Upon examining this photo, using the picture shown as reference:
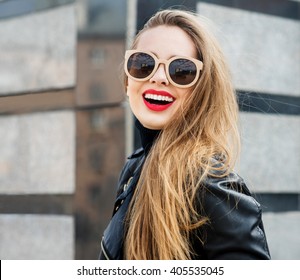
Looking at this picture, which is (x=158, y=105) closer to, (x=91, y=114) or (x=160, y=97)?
(x=160, y=97)

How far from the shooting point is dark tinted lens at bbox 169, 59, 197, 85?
1.18 metres

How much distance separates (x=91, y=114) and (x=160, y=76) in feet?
8.57

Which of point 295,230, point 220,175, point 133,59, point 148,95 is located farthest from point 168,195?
point 295,230

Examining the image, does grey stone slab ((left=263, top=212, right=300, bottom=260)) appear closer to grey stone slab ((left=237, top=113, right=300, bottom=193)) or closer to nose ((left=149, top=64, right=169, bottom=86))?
grey stone slab ((left=237, top=113, right=300, bottom=193))

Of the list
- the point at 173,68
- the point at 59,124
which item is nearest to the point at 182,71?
the point at 173,68

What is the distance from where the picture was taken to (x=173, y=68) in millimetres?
1190

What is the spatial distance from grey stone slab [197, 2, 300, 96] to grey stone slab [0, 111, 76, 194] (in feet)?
3.92

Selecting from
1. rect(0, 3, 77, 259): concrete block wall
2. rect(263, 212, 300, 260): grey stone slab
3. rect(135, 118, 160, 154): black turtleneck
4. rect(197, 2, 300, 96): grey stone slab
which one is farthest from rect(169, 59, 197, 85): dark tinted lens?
rect(263, 212, 300, 260): grey stone slab

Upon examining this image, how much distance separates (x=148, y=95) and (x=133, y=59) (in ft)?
0.37

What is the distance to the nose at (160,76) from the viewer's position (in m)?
1.22

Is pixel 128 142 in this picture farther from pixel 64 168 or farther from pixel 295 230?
pixel 295 230

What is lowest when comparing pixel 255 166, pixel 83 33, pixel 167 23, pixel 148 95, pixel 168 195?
pixel 255 166

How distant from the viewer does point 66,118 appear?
3.93 metres

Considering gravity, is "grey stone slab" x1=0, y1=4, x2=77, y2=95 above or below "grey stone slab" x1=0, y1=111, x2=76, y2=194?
above
